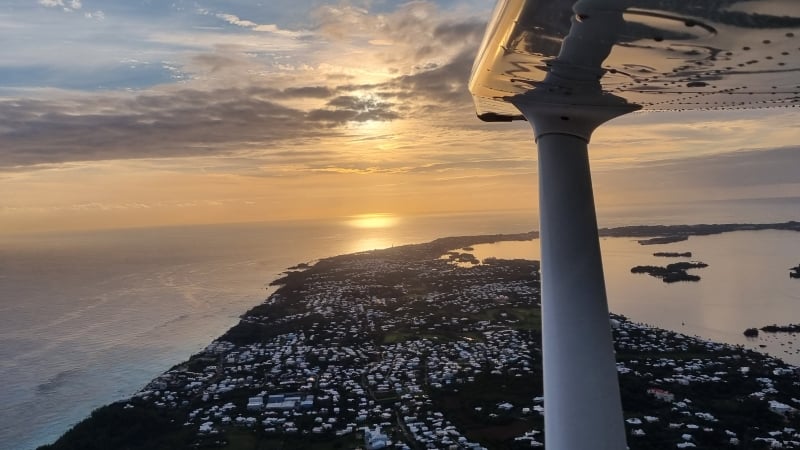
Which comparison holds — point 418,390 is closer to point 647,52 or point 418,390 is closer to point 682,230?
point 647,52

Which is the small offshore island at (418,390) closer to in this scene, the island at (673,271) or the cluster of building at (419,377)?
the cluster of building at (419,377)

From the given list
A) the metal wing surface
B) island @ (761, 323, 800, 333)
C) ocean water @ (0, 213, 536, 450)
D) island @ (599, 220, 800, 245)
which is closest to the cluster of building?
ocean water @ (0, 213, 536, 450)

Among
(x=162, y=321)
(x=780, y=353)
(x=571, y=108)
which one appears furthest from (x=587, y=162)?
(x=162, y=321)

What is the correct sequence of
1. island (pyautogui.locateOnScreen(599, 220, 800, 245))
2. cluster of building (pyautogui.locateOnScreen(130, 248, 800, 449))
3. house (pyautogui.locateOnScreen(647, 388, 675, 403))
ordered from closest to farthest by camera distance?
cluster of building (pyautogui.locateOnScreen(130, 248, 800, 449)) < house (pyautogui.locateOnScreen(647, 388, 675, 403)) < island (pyautogui.locateOnScreen(599, 220, 800, 245))

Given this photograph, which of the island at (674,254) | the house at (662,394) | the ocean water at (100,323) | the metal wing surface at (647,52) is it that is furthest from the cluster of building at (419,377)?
the island at (674,254)

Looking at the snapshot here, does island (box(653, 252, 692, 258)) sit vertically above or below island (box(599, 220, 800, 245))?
below

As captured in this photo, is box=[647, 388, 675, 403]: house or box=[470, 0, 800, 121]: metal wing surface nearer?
box=[470, 0, 800, 121]: metal wing surface

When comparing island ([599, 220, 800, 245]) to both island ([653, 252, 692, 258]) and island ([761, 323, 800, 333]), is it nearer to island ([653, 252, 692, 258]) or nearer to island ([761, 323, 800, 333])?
island ([653, 252, 692, 258])

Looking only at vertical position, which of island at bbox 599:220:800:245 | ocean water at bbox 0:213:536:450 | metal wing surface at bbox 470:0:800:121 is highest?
metal wing surface at bbox 470:0:800:121
